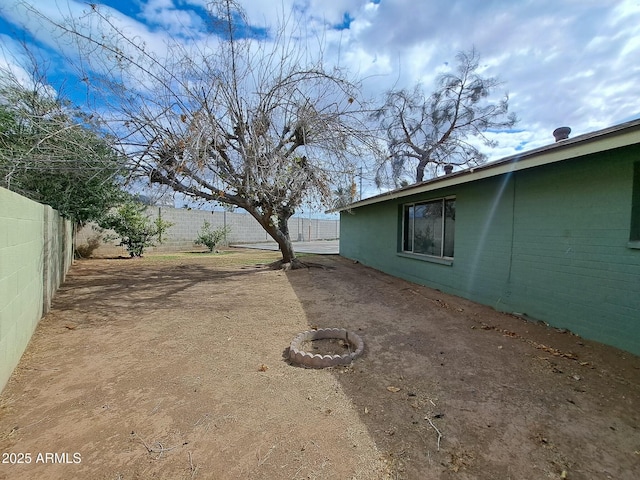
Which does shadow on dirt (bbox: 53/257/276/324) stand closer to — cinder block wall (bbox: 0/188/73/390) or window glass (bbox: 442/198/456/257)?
cinder block wall (bbox: 0/188/73/390)

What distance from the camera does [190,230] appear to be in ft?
58.2

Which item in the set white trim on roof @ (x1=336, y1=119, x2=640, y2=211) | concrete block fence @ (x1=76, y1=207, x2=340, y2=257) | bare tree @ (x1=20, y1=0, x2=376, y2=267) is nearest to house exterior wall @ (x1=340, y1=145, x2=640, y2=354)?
white trim on roof @ (x1=336, y1=119, x2=640, y2=211)

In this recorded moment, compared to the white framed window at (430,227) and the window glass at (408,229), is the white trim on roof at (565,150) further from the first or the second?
the window glass at (408,229)

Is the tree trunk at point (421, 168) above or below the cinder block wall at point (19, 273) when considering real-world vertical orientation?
above

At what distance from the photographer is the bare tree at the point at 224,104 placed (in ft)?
19.9

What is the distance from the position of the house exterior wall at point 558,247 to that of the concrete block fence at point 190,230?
13028mm

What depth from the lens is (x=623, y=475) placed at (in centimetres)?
175

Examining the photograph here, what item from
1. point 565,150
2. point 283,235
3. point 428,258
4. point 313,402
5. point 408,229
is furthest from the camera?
point 283,235

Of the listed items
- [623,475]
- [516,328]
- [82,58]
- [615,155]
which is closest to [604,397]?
[623,475]

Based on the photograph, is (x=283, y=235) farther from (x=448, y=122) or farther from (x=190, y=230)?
(x=448, y=122)

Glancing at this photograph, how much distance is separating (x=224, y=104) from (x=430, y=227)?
5653 millimetres

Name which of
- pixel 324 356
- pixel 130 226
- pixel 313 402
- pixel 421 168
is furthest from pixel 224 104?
pixel 421 168

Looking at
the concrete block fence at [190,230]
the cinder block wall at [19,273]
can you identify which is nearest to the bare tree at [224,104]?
the cinder block wall at [19,273]

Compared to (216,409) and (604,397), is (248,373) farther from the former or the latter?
(604,397)
